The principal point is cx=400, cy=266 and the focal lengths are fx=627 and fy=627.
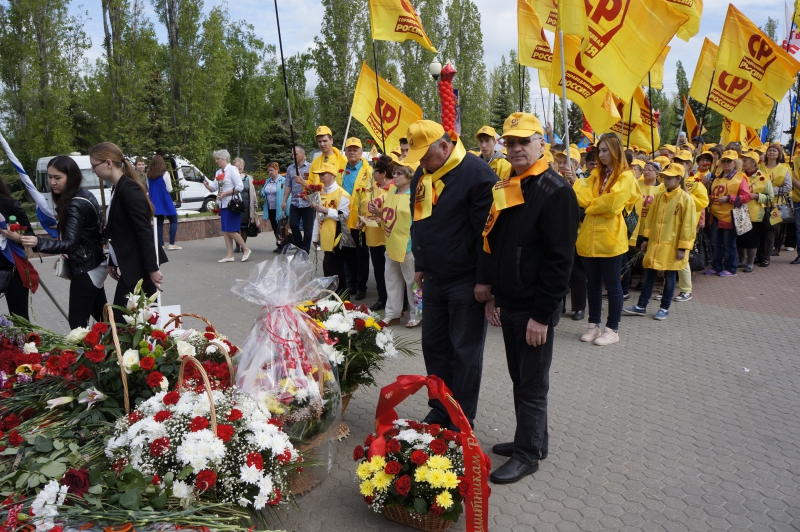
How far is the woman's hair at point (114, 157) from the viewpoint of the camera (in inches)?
190

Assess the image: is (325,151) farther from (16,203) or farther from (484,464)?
(484,464)

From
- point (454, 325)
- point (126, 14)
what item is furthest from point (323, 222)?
point (126, 14)

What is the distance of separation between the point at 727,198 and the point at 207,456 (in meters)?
10.2

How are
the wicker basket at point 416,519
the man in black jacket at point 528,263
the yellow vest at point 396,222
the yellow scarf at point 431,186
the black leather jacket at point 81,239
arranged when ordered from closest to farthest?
the wicker basket at point 416,519 < the man in black jacket at point 528,263 < the yellow scarf at point 431,186 < the black leather jacket at point 81,239 < the yellow vest at point 396,222

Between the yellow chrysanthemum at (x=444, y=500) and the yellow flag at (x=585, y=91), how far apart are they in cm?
584

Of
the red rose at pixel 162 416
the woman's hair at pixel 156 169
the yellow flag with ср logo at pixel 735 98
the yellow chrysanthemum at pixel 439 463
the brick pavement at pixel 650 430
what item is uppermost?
the yellow flag with ср logo at pixel 735 98

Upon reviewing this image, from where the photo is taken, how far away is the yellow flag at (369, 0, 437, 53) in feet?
26.6

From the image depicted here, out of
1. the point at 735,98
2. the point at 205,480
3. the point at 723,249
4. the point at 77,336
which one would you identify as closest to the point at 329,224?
the point at 77,336

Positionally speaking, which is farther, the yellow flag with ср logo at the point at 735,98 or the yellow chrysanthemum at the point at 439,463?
the yellow flag with ср logo at the point at 735,98

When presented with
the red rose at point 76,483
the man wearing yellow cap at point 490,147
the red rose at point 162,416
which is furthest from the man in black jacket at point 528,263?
the man wearing yellow cap at point 490,147

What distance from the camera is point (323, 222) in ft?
26.9

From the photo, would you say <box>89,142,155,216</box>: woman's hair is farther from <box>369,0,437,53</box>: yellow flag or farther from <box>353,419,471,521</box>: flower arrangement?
<box>369,0,437,53</box>: yellow flag

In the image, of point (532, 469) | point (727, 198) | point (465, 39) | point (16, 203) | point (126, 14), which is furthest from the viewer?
point (465, 39)

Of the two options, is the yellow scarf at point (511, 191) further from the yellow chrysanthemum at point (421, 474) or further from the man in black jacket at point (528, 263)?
the yellow chrysanthemum at point (421, 474)
